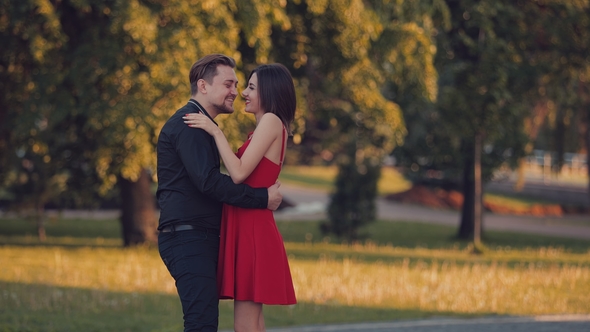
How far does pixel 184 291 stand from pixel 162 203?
1.59 feet

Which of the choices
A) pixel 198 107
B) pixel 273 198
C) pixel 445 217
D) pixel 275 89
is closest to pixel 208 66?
pixel 198 107

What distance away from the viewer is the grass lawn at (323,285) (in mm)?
9453

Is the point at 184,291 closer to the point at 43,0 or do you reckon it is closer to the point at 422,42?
the point at 43,0

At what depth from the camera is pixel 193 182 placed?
480cm

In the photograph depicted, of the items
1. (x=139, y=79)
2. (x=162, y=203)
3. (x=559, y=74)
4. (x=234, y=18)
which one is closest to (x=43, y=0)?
(x=139, y=79)

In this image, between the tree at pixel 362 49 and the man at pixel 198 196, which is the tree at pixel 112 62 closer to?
the tree at pixel 362 49

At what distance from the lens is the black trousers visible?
4.80 metres

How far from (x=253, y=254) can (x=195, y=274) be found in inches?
12.9

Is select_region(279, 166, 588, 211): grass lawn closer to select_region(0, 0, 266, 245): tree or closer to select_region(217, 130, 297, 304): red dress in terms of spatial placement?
select_region(0, 0, 266, 245): tree

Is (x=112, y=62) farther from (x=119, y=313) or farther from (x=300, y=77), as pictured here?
(x=119, y=313)

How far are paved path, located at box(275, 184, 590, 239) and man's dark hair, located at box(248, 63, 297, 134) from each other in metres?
20.3

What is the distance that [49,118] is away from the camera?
14.5m

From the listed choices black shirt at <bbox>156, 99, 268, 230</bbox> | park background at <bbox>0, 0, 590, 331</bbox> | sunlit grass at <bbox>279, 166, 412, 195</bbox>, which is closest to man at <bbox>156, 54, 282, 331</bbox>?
black shirt at <bbox>156, 99, 268, 230</bbox>

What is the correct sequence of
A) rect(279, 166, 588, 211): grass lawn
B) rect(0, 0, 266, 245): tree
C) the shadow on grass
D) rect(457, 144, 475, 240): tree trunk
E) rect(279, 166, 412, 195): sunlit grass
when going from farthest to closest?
rect(279, 166, 412, 195): sunlit grass < rect(279, 166, 588, 211): grass lawn < rect(457, 144, 475, 240): tree trunk < rect(0, 0, 266, 245): tree < the shadow on grass
